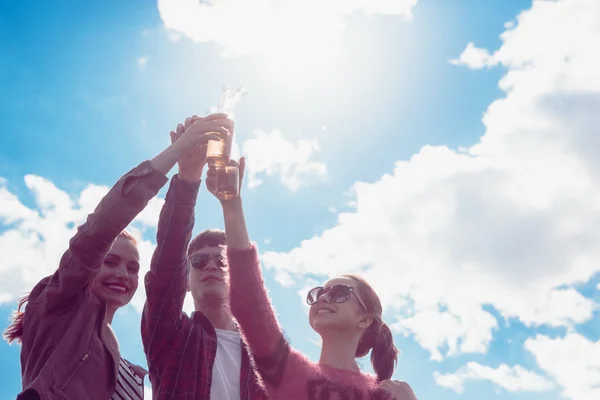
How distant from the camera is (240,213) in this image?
3.55 m

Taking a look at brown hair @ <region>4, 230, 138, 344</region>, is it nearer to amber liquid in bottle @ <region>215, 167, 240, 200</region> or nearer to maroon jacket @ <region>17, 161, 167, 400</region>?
maroon jacket @ <region>17, 161, 167, 400</region>

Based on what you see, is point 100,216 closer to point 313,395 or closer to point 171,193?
point 171,193

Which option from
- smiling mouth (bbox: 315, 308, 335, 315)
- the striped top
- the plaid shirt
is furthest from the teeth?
smiling mouth (bbox: 315, 308, 335, 315)

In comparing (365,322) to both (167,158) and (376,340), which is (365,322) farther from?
(167,158)

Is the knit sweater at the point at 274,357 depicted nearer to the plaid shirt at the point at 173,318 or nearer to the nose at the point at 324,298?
the plaid shirt at the point at 173,318

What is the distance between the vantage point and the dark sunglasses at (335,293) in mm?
4332

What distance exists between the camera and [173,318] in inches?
155

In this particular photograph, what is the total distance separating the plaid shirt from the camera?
387cm

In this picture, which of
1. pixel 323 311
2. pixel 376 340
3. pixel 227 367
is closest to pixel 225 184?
pixel 323 311

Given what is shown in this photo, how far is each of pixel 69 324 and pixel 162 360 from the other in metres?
0.88

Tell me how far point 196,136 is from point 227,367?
178cm

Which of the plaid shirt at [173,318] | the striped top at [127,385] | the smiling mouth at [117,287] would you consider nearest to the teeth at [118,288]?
the smiling mouth at [117,287]

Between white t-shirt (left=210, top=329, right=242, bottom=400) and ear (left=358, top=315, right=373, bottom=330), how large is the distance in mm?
997

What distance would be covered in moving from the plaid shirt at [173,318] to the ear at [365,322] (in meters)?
0.97
